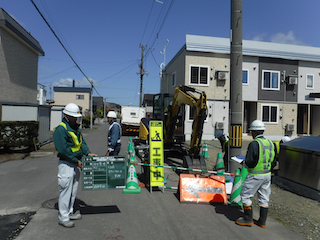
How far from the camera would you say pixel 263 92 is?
20688 mm

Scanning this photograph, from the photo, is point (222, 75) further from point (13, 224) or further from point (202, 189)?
point (13, 224)

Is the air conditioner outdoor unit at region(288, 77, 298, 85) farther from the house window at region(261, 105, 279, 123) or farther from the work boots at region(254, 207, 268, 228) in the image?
the work boots at region(254, 207, 268, 228)

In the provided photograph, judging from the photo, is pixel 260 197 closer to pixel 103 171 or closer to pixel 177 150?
pixel 103 171

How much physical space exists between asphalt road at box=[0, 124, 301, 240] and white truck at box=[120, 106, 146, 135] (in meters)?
16.1

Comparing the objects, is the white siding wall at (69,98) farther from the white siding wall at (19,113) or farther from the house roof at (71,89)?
the white siding wall at (19,113)

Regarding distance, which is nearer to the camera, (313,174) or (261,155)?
(261,155)

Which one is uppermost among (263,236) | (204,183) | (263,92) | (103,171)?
(263,92)

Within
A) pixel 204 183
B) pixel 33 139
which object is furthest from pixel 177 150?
pixel 33 139

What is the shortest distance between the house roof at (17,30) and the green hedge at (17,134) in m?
6.38

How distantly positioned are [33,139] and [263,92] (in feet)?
58.5

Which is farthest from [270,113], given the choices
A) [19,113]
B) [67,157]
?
[67,157]

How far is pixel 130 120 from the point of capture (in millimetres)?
23438

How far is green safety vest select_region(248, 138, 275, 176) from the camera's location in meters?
4.45

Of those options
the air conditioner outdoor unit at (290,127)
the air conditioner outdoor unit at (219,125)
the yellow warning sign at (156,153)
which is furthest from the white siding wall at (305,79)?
the yellow warning sign at (156,153)
